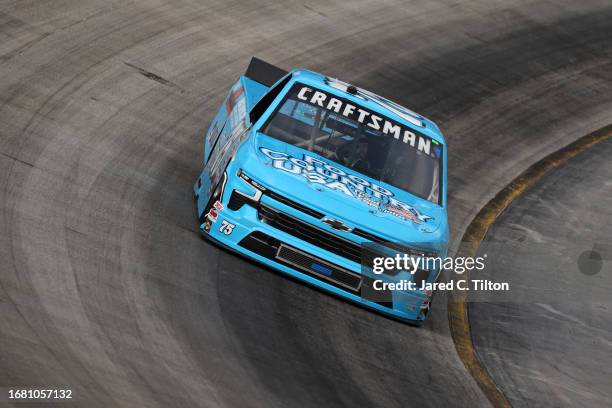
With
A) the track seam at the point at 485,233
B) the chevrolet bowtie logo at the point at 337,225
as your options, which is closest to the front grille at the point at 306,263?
the chevrolet bowtie logo at the point at 337,225

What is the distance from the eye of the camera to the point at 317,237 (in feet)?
31.2

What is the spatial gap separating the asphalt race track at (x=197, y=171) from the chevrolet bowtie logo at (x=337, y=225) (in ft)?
2.62

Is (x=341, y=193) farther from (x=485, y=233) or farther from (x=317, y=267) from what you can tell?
(x=485, y=233)

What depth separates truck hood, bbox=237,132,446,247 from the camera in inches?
376

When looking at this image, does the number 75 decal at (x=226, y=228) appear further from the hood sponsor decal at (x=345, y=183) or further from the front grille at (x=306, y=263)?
the hood sponsor decal at (x=345, y=183)

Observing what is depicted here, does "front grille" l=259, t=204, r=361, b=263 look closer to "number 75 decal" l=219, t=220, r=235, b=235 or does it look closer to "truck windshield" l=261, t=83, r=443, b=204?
"number 75 decal" l=219, t=220, r=235, b=235

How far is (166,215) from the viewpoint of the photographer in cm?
1070

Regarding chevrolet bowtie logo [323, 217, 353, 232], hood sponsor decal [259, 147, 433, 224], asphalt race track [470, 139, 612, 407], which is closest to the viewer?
chevrolet bowtie logo [323, 217, 353, 232]

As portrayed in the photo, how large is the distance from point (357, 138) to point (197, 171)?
7.13ft

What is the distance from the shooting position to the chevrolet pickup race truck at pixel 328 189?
9.52 meters

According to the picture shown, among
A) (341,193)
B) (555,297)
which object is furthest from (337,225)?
(555,297)

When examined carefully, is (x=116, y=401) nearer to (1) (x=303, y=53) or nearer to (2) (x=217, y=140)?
(2) (x=217, y=140)

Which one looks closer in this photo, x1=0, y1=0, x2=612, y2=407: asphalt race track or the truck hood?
x1=0, y1=0, x2=612, y2=407: asphalt race track

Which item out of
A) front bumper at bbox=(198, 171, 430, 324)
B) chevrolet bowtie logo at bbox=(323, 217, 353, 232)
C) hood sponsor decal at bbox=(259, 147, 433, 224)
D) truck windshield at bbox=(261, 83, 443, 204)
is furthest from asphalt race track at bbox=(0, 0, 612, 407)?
truck windshield at bbox=(261, 83, 443, 204)
